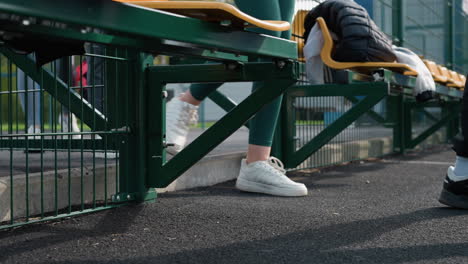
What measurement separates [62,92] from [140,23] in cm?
121

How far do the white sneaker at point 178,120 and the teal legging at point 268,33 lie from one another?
1.49 ft

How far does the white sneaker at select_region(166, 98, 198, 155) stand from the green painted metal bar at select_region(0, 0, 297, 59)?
4.96 ft

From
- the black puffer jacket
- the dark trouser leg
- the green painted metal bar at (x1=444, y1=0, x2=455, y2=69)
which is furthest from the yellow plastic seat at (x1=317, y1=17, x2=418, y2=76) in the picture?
the green painted metal bar at (x1=444, y1=0, x2=455, y2=69)

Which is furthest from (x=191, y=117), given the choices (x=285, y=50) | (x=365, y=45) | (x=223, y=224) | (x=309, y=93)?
(x=285, y=50)

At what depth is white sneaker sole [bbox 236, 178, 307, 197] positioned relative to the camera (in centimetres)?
289

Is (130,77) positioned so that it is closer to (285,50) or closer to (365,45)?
(285,50)

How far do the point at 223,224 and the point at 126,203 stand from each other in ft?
1.85

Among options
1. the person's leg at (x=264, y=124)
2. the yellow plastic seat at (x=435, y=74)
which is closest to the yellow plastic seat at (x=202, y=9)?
the person's leg at (x=264, y=124)

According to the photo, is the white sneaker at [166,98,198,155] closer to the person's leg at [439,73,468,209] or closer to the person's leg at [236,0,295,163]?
the person's leg at [236,0,295,163]

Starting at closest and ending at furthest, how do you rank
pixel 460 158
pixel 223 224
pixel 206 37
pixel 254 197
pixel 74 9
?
pixel 74 9, pixel 206 37, pixel 223 224, pixel 460 158, pixel 254 197

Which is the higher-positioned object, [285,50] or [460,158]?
[285,50]

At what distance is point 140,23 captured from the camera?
132 centimetres

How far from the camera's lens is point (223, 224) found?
7.15 feet

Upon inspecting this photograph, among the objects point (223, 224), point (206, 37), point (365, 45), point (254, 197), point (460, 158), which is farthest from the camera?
point (365, 45)
